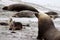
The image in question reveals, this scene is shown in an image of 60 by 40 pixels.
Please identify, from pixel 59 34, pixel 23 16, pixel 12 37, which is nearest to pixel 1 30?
pixel 12 37

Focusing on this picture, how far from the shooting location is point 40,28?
22.8ft

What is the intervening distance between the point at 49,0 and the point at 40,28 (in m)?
12.0

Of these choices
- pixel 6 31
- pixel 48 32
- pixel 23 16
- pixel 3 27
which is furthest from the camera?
pixel 23 16

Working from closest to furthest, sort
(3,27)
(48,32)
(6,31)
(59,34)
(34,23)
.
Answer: (59,34)
(48,32)
(6,31)
(3,27)
(34,23)

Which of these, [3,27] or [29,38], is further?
[3,27]

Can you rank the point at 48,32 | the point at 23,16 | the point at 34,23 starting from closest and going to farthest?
the point at 48,32 < the point at 34,23 < the point at 23,16

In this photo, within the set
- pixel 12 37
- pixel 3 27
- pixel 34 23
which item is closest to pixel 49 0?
pixel 34 23

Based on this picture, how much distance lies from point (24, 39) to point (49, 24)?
26.3 inches

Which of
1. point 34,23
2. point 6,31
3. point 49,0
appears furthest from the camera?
point 49,0

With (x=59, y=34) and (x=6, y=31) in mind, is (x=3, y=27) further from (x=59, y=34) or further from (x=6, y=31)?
(x=59, y=34)

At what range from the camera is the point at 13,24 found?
7918 mm

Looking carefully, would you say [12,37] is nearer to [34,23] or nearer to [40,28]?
[40,28]

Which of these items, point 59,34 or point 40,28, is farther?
point 40,28

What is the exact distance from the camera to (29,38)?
6992mm
